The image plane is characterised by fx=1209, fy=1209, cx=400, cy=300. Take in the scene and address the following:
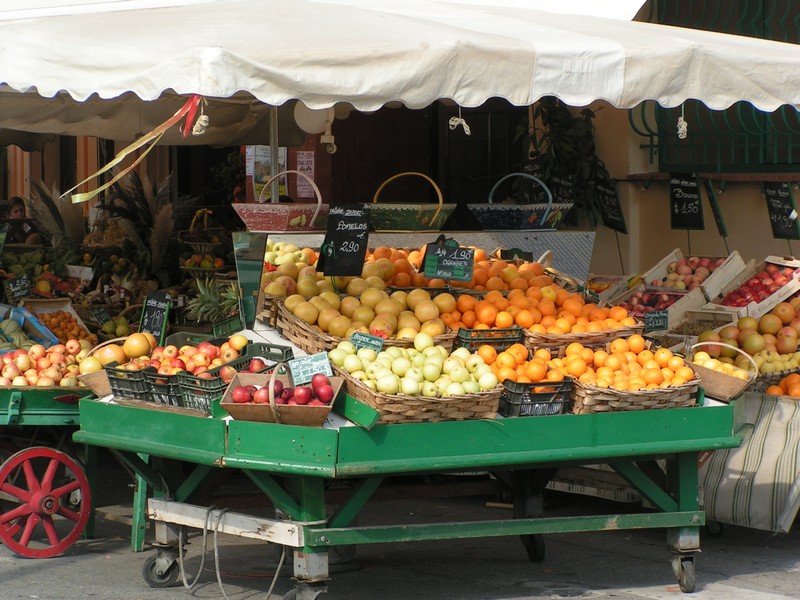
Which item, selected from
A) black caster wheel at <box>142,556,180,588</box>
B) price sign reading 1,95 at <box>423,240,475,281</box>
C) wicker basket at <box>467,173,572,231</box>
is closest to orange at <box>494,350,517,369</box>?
price sign reading 1,95 at <box>423,240,475,281</box>

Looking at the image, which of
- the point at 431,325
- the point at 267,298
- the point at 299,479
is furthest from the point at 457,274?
the point at 299,479

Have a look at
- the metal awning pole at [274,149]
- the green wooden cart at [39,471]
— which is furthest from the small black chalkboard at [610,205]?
the green wooden cart at [39,471]

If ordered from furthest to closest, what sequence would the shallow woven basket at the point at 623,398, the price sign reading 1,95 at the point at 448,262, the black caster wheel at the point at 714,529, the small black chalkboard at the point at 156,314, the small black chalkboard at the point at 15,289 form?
1. the small black chalkboard at the point at 15,289
2. the black caster wheel at the point at 714,529
3. the small black chalkboard at the point at 156,314
4. the price sign reading 1,95 at the point at 448,262
5. the shallow woven basket at the point at 623,398

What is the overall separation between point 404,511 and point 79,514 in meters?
1.96

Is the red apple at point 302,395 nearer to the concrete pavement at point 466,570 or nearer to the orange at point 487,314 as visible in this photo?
the concrete pavement at point 466,570

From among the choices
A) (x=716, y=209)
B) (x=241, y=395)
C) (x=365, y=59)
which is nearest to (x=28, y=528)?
(x=241, y=395)

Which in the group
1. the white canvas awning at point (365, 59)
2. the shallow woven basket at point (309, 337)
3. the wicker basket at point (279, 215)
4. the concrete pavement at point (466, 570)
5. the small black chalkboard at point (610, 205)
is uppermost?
the white canvas awning at point (365, 59)

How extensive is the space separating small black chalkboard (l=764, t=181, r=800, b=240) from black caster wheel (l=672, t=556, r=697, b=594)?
3187mm

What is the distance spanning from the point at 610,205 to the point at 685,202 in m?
0.75

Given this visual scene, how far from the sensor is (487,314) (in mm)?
5574

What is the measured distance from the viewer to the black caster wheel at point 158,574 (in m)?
5.32

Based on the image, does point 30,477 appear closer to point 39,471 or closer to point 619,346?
point 39,471

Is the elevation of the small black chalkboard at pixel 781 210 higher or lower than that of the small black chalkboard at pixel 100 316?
higher

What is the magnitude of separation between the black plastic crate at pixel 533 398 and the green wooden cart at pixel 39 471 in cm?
213
